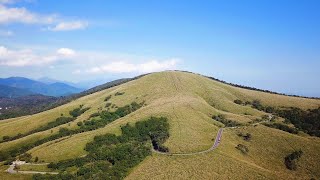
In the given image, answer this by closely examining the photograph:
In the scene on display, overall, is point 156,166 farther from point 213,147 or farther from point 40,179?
point 40,179

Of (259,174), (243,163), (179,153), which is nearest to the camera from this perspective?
(259,174)

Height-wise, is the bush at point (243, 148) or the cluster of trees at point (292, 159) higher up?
the bush at point (243, 148)

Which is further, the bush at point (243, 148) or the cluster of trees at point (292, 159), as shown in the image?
the bush at point (243, 148)

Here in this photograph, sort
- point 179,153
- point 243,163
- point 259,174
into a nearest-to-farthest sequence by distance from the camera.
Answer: point 259,174
point 243,163
point 179,153

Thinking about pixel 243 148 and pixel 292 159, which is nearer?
pixel 292 159

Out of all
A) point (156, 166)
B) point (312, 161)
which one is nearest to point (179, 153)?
point (156, 166)

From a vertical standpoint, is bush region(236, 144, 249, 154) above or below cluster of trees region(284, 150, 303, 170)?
above

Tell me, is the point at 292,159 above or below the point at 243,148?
below

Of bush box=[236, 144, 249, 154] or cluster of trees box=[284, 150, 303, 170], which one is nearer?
cluster of trees box=[284, 150, 303, 170]
